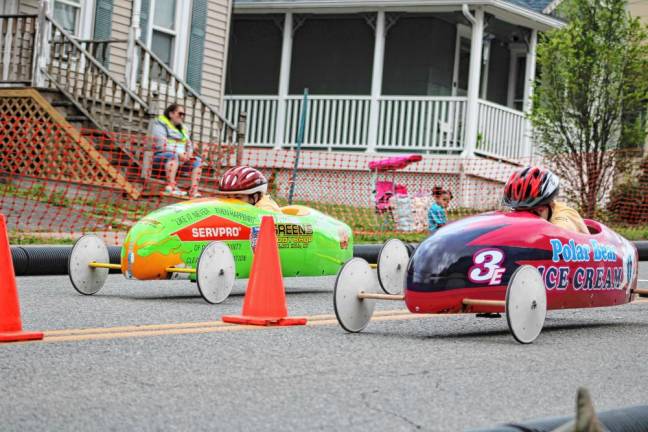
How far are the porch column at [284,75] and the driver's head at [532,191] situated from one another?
2068cm

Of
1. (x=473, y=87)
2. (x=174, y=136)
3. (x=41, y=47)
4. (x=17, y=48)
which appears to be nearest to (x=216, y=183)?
(x=174, y=136)

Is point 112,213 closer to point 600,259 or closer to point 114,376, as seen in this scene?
point 600,259

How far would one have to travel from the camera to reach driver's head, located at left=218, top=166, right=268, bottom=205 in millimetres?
12219

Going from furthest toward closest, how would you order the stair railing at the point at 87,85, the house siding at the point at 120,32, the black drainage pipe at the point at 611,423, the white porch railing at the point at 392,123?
the white porch railing at the point at 392,123, the house siding at the point at 120,32, the stair railing at the point at 87,85, the black drainage pipe at the point at 611,423

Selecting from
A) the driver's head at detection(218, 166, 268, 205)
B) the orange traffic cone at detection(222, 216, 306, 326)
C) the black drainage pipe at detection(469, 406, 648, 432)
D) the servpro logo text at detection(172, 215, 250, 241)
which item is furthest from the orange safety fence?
the black drainage pipe at detection(469, 406, 648, 432)

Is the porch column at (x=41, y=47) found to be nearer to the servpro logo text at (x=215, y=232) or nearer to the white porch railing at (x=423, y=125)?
the white porch railing at (x=423, y=125)

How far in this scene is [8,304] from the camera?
769 centimetres

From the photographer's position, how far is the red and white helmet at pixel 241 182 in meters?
12.2

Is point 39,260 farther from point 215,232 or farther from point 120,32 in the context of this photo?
Answer: point 120,32

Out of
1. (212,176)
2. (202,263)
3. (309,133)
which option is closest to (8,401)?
(202,263)

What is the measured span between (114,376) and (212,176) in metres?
18.5

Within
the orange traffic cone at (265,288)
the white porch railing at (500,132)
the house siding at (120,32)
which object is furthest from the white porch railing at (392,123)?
the orange traffic cone at (265,288)

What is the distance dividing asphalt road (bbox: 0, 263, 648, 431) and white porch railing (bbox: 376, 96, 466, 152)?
18615 mm

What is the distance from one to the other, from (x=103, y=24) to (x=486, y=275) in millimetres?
17065
